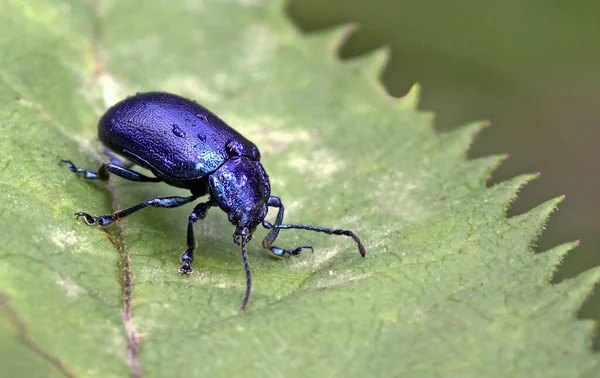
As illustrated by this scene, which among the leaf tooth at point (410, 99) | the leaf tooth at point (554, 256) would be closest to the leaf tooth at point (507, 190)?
the leaf tooth at point (554, 256)

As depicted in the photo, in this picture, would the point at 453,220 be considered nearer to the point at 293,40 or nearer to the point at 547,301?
the point at 547,301

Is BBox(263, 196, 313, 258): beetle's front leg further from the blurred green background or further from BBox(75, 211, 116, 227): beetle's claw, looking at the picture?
the blurred green background

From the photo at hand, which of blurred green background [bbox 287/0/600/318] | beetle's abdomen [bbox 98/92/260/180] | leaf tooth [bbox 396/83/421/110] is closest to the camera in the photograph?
beetle's abdomen [bbox 98/92/260/180]

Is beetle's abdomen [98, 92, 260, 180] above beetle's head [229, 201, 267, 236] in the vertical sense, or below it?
above

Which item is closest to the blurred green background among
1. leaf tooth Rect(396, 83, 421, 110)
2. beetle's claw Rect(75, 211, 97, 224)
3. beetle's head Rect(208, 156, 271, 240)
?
leaf tooth Rect(396, 83, 421, 110)

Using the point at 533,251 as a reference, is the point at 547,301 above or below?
below

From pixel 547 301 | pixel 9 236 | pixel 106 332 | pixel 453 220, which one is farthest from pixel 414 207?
pixel 9 236
